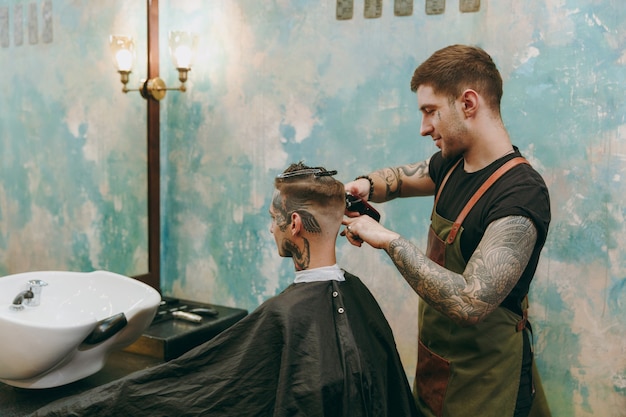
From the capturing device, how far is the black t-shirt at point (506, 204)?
5.22 feet

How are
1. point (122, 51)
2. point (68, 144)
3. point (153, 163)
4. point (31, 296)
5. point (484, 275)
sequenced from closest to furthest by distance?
point (484, 275) < point (31, 296) < point (68, 144) < point (122, 51) < point (153, 163)

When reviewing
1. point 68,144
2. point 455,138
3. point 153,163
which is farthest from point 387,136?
point 68,144

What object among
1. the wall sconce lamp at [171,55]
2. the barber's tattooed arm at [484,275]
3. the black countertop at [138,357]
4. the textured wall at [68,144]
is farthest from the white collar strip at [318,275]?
the wall sconce lamp at [171,55]

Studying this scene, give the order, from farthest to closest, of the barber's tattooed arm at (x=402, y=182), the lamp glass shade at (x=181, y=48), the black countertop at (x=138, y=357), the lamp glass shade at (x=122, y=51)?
the lamp glass shade at (x=181, y=48), the lamp glass shade at (x=122, y=51), the barber's tattooed arm at (x=402, y=182), the black countertop at (x=138, y=357)

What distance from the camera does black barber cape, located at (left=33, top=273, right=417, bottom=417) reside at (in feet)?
5.07

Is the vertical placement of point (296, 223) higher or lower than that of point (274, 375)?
higher

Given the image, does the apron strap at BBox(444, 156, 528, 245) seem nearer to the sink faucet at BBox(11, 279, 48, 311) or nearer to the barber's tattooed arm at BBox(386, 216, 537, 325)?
the barber's tattooed arm at BBox(386, 216, 537, 325)

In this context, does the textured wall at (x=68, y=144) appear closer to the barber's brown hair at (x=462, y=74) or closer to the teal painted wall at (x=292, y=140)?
the teal painted wall at (x=292, y=140)

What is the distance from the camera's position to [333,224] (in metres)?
1.78

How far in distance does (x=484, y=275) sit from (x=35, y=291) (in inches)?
57.3

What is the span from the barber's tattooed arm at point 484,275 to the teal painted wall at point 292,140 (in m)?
0.96

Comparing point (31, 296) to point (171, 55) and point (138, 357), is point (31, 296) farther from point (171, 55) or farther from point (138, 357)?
point (171, 55)

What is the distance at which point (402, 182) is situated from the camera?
226 cm

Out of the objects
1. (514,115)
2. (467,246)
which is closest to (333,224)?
(467,246)
